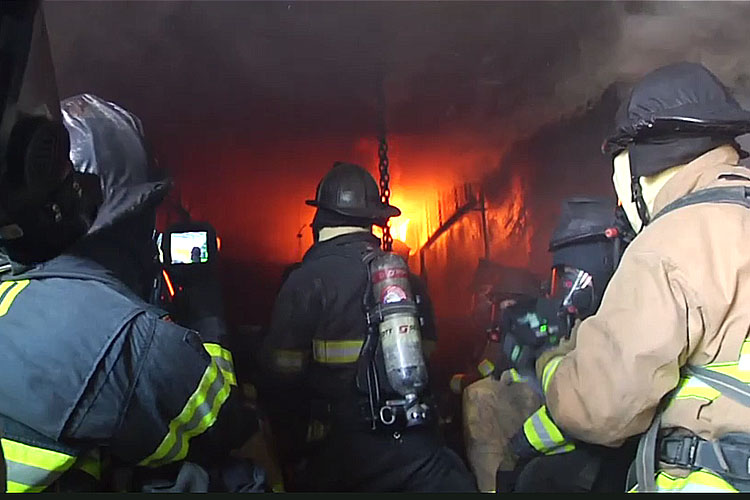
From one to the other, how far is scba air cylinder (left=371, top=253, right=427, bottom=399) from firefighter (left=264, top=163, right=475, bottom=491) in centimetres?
5

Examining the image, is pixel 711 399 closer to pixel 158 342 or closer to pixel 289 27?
pixel 158 342

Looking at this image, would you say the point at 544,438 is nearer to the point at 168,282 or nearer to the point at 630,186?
the point at 630,186

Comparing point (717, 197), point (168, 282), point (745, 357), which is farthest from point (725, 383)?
point (168, 282)

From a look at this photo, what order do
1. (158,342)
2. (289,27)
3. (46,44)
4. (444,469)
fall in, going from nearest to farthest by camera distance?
1. (46,44)
2. (158,342)
3. (444,469)
4. (289,27)

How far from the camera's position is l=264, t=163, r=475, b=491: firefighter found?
5.39 feet

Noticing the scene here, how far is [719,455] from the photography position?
1075mm

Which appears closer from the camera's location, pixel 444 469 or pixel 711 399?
pixel 711 399

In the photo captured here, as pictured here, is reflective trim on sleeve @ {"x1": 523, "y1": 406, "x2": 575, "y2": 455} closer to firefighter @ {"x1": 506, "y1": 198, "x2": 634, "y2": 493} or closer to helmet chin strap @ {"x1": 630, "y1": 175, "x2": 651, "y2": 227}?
firefighter @ {"x1": 506, "y1": 198, "x2": 634, "y2": 493}

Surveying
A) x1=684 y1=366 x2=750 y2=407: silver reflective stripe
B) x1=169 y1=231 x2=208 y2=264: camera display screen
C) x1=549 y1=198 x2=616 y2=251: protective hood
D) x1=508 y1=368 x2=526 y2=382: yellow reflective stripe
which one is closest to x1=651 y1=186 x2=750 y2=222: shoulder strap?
x1=684 y1=366 x2=750 y2=407: silver reflective stripe

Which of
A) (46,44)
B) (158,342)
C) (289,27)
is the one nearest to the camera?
(46,44)

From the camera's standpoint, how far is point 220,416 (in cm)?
114

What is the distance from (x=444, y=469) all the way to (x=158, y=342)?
2.71 feet

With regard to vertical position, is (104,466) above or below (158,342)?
below

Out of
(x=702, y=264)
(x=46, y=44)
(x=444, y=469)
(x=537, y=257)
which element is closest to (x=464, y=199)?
(x=537, y=257)
